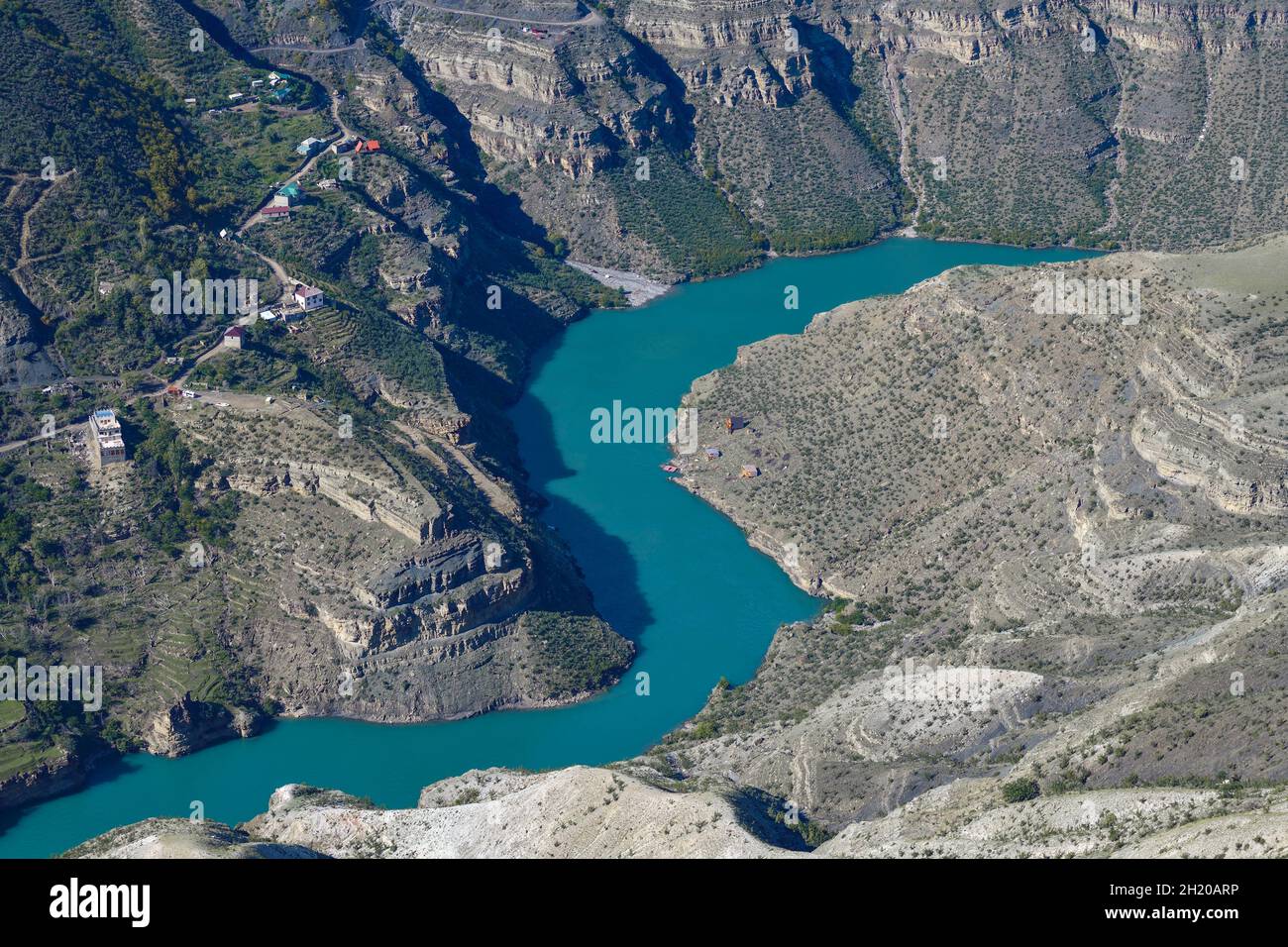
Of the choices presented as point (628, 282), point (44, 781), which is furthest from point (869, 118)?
→ point (44, 781)

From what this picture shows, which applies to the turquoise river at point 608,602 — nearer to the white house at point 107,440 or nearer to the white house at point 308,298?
the white house at point 308,298

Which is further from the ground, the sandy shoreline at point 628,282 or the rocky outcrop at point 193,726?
the sandy shoreline at point 628,282

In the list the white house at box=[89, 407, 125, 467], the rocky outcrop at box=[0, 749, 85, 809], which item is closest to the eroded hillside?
the rocky outcrop at box=[0, 749, 85, 809]

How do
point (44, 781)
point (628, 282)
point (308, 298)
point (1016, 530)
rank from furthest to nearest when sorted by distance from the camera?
point (628, 282) < point (308, 298) < point (1016, 530) < point (44, 781)

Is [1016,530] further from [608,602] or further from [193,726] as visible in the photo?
[193,726]

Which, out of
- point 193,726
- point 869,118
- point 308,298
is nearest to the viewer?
point 193,726

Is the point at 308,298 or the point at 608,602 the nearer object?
the point at 608,602

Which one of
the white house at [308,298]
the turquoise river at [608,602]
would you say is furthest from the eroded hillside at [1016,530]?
the white house at [308,298]

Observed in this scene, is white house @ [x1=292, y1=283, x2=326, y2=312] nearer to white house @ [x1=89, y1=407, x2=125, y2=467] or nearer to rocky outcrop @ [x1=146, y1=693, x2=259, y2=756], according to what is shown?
white house @ [x1=89, y1=407, x2=125, y2=467]
